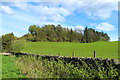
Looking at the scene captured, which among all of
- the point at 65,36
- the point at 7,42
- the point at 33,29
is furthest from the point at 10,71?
the point at 33,29

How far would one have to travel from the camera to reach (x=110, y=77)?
527 cm

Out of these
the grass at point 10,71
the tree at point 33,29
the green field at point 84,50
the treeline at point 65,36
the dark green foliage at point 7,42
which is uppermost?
the tree at point 33,29

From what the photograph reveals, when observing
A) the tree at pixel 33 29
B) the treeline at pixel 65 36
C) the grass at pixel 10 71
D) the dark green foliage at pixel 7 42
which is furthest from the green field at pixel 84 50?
the tree at pixel 33 29

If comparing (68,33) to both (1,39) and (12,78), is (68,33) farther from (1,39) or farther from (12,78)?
(12,78)

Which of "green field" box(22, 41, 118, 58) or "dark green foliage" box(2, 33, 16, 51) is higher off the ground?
"dark green foliage" box(2, 33, 16, 51)

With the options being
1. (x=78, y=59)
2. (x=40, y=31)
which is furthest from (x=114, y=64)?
(x=40, y=31)

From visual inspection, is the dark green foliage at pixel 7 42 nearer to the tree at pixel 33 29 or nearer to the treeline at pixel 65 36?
the treeline at pixel 65 36

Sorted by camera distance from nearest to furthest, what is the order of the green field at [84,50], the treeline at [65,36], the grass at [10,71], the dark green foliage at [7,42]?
1. the grass at [10,71]
2. the green field at [84,50]
3. the dark green foliage at [7,42]
4. the treeline at [65,36]

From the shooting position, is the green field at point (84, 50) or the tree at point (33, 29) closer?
the green field at point (84, 50)

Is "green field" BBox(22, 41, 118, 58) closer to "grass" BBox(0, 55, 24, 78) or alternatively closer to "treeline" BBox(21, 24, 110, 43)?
"grass" BBox(0, 55, 24, 78)

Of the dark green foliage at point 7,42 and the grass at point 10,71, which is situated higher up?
the dark green foliage at point 7,42

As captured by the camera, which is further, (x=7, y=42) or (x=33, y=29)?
(x=33, y=29)

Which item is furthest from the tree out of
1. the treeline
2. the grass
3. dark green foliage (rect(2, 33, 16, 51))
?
the grass

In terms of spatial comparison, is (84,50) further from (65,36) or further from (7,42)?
(65,36)
